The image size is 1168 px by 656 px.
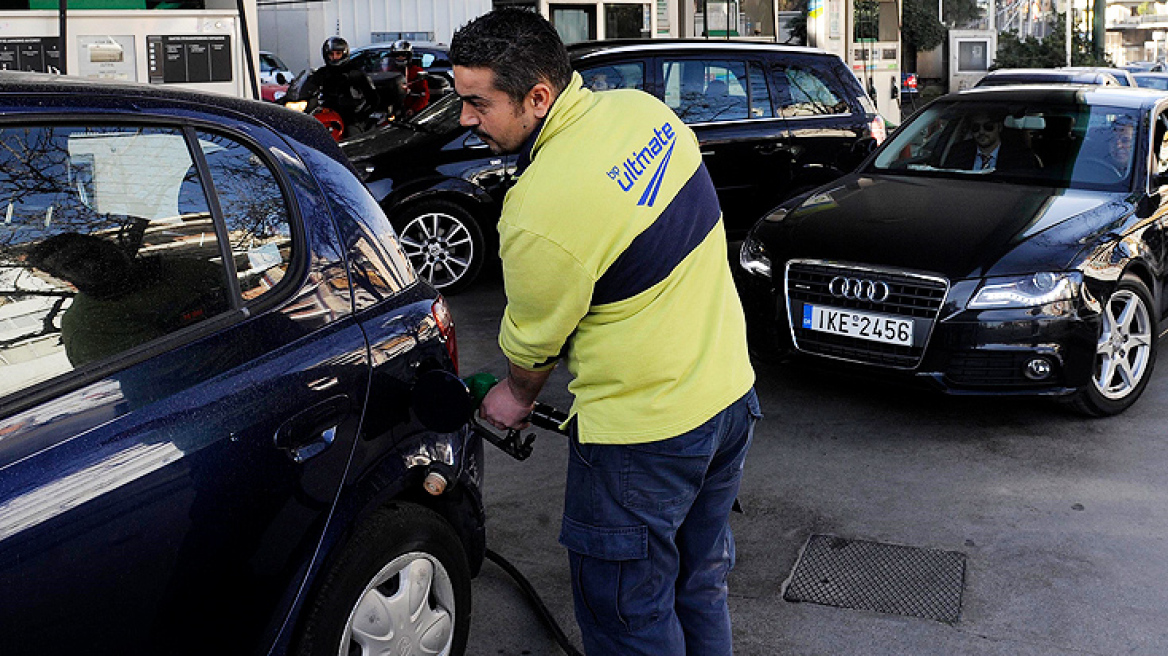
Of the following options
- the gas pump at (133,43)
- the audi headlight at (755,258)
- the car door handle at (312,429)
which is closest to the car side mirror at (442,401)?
the car door handle at (312,429)

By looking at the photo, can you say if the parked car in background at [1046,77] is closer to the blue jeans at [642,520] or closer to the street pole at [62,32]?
the street pole at [62,32]

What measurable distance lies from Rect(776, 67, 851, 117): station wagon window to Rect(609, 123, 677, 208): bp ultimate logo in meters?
6.88

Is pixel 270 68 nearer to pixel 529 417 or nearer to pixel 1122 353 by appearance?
pixel 1122 353

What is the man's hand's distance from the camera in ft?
8.57

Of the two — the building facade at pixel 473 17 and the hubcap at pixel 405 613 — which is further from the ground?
the building facade at pixel 473 17

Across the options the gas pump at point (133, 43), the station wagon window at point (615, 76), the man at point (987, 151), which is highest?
the gas pump at point (133, 43)

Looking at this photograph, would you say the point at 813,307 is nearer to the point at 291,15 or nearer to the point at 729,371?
the point at 729,371

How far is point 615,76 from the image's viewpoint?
8648 millimetres

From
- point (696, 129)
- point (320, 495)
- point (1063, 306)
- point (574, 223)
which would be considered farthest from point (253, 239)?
point (696, 129)

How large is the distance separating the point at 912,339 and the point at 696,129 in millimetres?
3801

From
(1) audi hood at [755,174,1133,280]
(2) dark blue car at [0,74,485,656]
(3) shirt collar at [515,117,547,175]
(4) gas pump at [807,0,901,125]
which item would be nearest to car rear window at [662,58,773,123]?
Answer: (1) audi hood at [755,174,1133,280]

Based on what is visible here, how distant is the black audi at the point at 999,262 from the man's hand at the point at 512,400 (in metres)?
3.13

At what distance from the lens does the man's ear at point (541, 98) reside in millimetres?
2406

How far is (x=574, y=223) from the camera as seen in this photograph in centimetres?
233
